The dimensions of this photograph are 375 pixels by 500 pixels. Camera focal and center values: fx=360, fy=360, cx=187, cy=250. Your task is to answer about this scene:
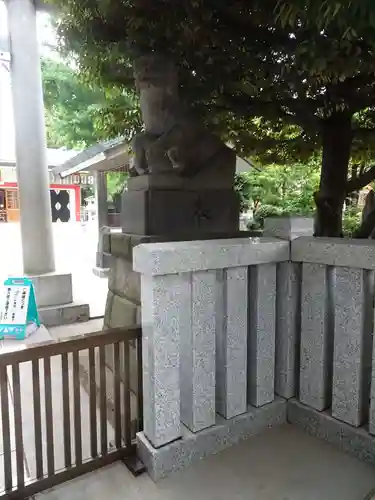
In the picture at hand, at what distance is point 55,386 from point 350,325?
222 cm

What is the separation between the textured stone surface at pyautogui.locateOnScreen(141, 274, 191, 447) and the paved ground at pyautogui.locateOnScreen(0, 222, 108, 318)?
3.43 meters

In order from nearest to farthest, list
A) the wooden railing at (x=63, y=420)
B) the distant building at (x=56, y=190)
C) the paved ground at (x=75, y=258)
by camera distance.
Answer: the wooden railing at (x=63, y=420) → the paved ground at (x=75, y=258) → the distant building at (x=56, y=190)

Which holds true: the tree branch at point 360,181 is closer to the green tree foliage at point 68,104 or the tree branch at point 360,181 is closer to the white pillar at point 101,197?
the green tree foliage at point 68,104

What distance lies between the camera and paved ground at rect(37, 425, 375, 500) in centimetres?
166

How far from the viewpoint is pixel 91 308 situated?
17.5 ft

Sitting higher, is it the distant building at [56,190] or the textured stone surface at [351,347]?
the distant building at [56,190]

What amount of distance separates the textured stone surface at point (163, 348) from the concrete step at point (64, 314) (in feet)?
10.4

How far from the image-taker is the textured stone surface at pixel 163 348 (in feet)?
5.57

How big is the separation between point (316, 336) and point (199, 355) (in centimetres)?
68

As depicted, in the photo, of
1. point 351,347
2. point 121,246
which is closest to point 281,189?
point 121,246

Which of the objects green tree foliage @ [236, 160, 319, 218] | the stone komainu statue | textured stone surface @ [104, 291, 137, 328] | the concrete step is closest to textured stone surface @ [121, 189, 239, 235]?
the stone komainu statue

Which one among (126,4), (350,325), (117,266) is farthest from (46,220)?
(350,325)

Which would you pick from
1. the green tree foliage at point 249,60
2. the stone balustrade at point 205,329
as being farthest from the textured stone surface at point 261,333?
the green tree foliage at point 249,60

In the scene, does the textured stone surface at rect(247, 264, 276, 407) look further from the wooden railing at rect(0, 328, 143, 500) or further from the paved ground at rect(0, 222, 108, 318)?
the paved ground at rect(0, 222, 108, 318)
